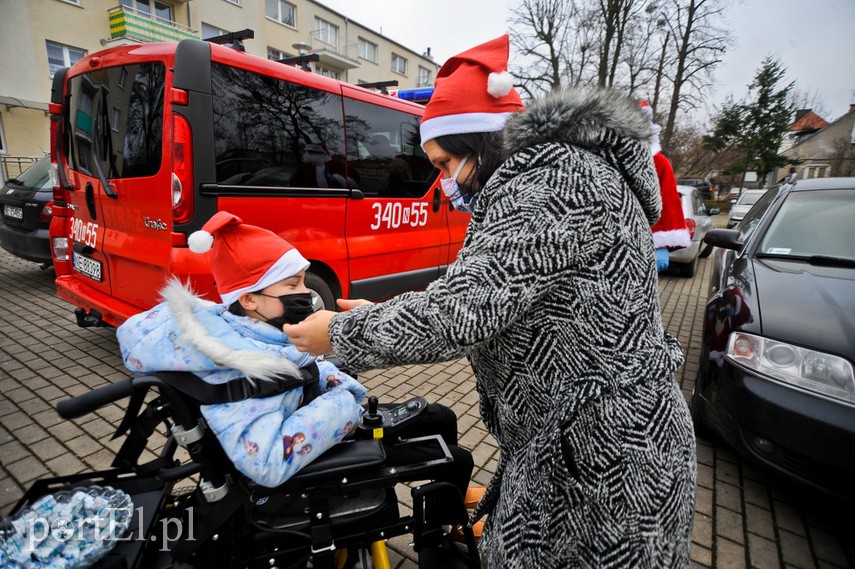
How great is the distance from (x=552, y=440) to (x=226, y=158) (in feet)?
9.58

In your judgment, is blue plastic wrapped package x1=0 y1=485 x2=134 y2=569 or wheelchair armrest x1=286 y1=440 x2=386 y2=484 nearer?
blue plastic wrapped package x1=0 y1=485 x2=134 y2=569

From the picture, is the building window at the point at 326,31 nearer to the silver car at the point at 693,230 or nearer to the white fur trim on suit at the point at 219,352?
the silver car at the point at 693,230

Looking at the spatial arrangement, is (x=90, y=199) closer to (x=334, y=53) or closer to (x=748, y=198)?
(x=748, y=198)

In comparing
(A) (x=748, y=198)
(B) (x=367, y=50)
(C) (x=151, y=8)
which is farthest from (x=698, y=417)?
(B) (x=367, y=50)

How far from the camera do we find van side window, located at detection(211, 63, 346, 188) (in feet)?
9.96

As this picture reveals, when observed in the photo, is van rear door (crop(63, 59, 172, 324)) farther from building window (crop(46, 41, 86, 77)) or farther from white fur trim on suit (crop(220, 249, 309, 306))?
building window (crop(46, 41, 86, 77))

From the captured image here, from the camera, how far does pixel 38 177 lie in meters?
5.99

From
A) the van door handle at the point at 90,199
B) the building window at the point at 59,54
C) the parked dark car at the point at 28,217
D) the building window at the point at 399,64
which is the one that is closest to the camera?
the van door handle at the point at 90,199

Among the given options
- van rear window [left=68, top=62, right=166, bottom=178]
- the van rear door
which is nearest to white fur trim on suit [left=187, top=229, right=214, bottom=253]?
the van rear door

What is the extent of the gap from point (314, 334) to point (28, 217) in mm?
6588

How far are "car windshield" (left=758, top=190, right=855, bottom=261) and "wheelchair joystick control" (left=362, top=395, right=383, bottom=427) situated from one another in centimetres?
309

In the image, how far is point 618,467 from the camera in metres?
0.96

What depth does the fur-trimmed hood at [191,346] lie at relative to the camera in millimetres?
1304

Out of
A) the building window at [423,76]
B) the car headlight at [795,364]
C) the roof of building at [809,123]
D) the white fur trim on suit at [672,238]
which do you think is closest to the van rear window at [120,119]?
the car headlight at [795,364]
